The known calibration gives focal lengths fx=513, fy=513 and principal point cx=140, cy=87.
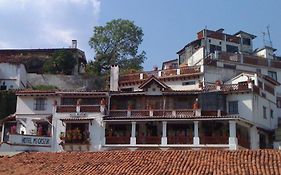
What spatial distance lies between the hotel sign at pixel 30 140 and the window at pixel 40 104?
15.4 ft

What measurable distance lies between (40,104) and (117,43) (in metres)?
27.3

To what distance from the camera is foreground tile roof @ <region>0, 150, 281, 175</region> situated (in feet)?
65.7

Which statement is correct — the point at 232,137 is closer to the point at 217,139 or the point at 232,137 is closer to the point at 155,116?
the point at 217,139

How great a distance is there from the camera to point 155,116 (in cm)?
4944

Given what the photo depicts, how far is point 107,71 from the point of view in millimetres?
75062

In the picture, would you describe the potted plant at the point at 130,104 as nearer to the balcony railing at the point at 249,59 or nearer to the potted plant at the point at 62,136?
the potted plant at the point at 62,136

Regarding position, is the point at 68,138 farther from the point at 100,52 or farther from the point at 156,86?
the point at 100,52

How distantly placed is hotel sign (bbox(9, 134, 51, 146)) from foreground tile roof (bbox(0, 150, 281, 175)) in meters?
15.9

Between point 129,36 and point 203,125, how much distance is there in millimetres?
33099

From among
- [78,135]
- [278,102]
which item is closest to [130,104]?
[78,135]

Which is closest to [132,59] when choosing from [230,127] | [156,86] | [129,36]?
[129,36]

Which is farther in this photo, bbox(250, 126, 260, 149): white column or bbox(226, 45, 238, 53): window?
bbox(226, 45, 238, 53): window

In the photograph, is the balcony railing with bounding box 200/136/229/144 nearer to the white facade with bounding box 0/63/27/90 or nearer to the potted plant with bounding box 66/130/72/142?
the potted plant with bounding box 66/130/72/142

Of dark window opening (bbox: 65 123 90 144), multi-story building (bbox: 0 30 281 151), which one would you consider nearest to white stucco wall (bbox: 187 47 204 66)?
multi-story building (bbox: 0 30 281 151)
